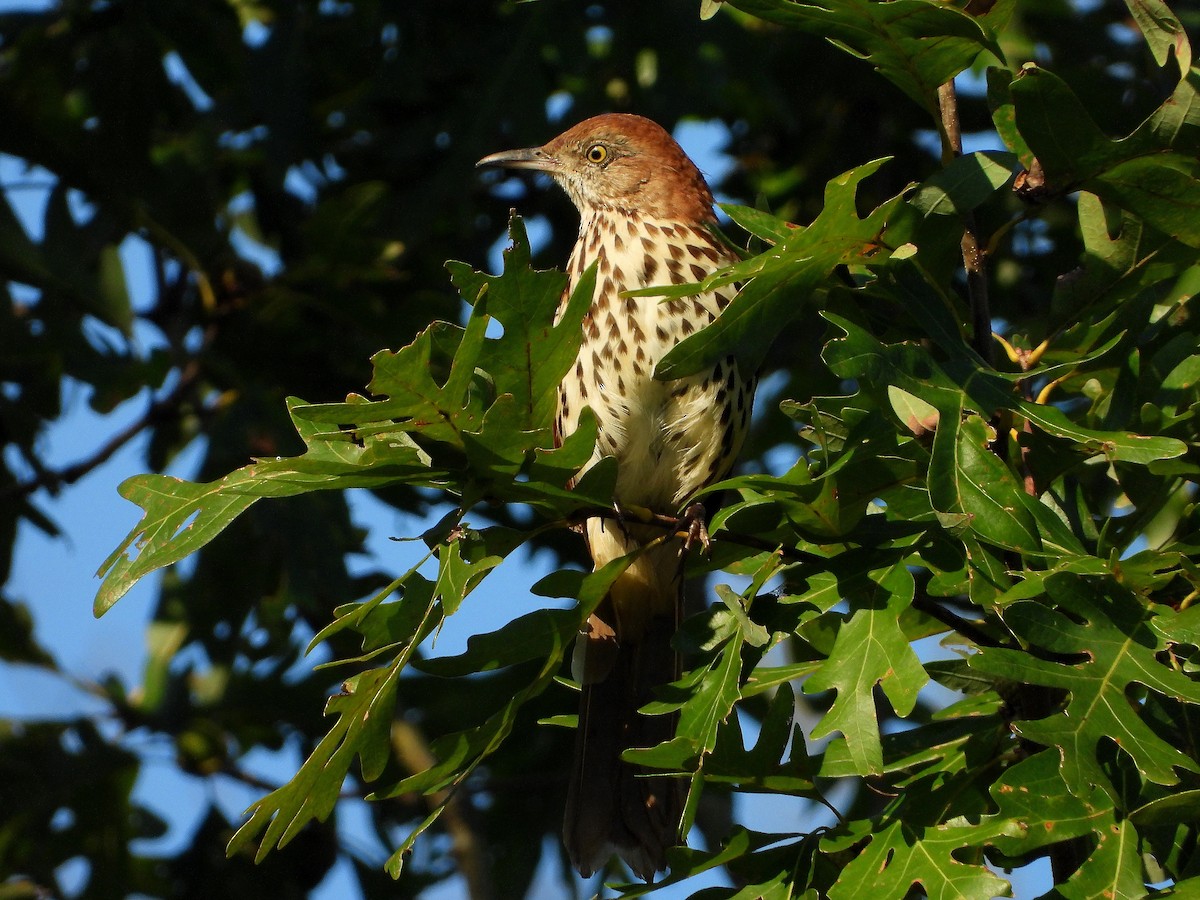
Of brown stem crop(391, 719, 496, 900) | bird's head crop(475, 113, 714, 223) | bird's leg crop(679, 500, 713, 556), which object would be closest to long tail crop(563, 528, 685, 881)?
bird's leg crop(679, 500, 713, 556)


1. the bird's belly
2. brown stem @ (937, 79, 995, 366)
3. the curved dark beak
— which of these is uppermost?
brown stem @ (937, 79, 995, 366)

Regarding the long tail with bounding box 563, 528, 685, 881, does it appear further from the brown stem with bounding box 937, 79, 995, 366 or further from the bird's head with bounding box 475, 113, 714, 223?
the brown stem with bounding box 937, 79, 995, 366

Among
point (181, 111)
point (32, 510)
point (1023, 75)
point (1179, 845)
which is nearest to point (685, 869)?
point (1179, 845)

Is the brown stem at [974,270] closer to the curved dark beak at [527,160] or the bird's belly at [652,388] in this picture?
the bird's belly at [652,388]

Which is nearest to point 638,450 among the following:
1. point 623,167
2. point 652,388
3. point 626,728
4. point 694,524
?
point 652,388

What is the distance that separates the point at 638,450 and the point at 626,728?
2.08 feet

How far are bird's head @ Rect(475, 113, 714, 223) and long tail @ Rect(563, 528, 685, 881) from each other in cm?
90

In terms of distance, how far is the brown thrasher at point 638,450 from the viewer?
3178 mm

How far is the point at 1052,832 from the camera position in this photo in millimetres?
2086

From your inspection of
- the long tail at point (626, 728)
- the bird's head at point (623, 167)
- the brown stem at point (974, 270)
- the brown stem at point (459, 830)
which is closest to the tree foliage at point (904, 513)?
the brown stem at point (974, 270)

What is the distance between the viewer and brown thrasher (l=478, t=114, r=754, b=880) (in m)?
3.18

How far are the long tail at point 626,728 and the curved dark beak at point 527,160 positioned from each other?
114 centimetres

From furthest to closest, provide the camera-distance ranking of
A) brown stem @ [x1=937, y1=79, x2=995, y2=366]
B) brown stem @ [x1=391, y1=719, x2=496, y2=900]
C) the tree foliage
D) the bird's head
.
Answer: brown stem @ [x1=391, y1=719, x2=496, y2=900] → the bird's head → brown stem @ [x1=937, y1=79, x2=995, y2=366] → the tree foliage

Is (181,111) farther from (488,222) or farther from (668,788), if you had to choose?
(668,788)
